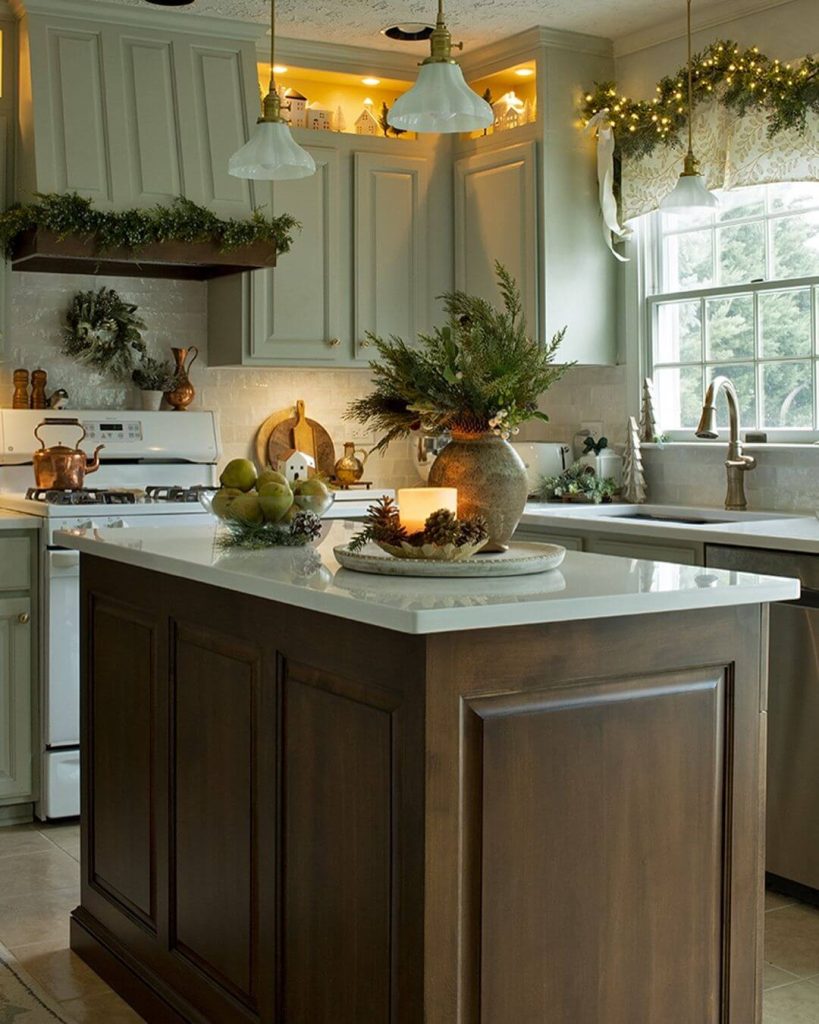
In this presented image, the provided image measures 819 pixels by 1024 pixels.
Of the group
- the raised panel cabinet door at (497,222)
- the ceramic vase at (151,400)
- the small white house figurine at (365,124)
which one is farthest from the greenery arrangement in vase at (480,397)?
the small white house figurine at (365,124)

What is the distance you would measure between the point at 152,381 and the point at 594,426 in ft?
5.83

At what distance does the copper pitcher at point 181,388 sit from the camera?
531 centimetres

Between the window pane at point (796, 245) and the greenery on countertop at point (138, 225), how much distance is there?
5.80 feet

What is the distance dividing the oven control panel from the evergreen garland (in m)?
2.13

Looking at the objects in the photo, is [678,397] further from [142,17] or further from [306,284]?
[142,17]

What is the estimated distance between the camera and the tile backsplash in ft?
16.6

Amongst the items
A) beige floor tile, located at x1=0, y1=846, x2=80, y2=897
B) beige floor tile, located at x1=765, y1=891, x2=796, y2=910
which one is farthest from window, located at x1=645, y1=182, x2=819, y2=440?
beige floor tile, located at x1=0, y1=846, x2=80, y2=897

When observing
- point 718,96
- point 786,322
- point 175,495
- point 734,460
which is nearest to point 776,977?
point 734,460

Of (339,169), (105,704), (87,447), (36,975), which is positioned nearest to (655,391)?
(339,169)

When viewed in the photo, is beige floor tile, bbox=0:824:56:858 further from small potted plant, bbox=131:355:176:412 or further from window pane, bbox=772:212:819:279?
window pane, bbox=772:212:819:279

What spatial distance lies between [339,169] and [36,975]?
3349 mm

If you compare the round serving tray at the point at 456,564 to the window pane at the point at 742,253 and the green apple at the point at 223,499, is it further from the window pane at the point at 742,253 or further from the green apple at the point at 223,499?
the window pane at the point at 742,253

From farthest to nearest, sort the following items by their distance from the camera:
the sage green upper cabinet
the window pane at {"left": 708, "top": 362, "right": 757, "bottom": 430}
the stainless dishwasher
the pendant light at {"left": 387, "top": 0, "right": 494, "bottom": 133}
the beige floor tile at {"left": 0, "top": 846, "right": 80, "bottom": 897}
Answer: the window pane at {"left": 708, "top": 362, "right": 757, "bottom": 430}
the sage green upper cabinet
the beige floor tile at {"left": 0, "top": 846, "right": 80, "bottom": 897}
the stainless dishwasher
the pendant light at {"left": 387, "top": 0, "right": 494, "bottom": 133}

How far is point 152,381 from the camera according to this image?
207 inches
